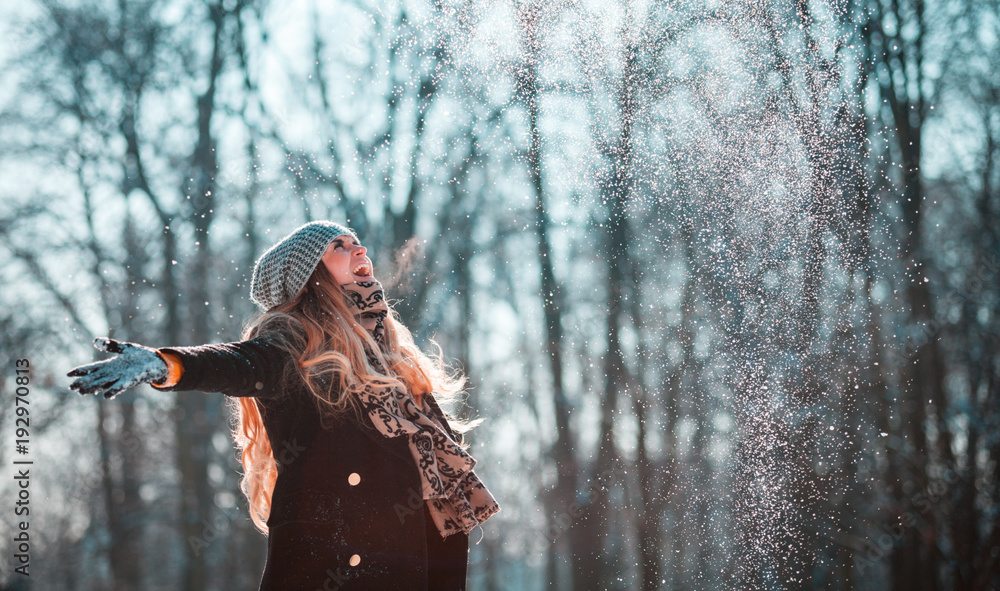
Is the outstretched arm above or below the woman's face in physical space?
below

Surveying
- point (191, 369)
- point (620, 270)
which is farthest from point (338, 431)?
point (620, 270)

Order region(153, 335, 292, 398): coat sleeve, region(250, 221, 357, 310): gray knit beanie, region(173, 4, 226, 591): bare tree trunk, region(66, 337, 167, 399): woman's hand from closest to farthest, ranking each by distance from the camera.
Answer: region(66, 337, 167, 399): woman's hand
region(153, 335, 292, 398): coat sleeve
region(250, 221, 357, 310): gray knit beanie
region(173, 4, 226, 591): bare tree trunk

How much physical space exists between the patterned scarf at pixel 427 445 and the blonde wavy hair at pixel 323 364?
0.04 m

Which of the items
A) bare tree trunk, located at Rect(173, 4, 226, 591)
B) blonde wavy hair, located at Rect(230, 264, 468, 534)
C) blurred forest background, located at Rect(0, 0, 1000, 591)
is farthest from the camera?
bare tree trunk, located at Rect(173, 4, 226, 591)

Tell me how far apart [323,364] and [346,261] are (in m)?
0.37

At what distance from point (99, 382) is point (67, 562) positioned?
7.41 meters

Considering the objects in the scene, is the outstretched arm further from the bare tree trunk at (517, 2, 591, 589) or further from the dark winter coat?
the bare tree trunk at (517, 2, 591, 589)

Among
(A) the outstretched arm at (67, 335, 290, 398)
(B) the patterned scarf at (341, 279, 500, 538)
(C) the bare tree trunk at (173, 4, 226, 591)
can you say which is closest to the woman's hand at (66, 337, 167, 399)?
(A) the outstretched arm at (67, 335, 290, 398)

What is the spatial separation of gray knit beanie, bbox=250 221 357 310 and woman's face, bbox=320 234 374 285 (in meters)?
0.04

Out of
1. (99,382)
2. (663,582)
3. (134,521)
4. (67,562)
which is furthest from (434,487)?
(67,562)

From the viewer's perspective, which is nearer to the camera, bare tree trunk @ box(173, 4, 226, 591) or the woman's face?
the woman's face

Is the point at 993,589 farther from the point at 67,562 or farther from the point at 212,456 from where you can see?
the point at 67,562

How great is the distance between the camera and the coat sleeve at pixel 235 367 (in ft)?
4.45

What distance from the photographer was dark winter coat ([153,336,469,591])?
64.8 inches
